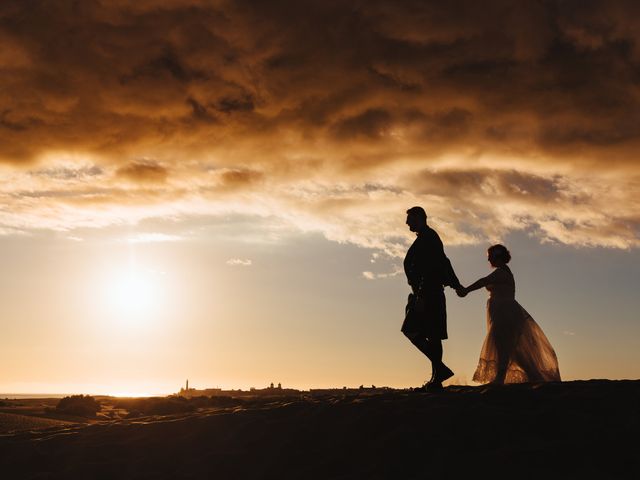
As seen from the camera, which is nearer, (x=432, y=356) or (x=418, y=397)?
(x=418, y=397)

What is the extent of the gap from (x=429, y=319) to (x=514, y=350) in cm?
180

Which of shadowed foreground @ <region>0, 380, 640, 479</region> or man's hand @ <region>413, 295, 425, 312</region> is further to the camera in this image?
man's hand @ <region>413, 295, 425, 312</region>

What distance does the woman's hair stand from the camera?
37.8 feet

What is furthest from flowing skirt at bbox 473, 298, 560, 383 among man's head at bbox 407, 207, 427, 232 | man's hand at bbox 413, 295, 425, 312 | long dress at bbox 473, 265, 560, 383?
man's head at bbox 407, 207, 427, 232

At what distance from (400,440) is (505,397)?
6.22 feet

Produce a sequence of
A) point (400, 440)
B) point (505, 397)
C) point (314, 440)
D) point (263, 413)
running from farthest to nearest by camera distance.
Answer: point (263, 413), point (505, 397), point (314, 440), point (400, 440)

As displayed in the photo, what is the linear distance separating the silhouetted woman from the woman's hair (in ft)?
0.13

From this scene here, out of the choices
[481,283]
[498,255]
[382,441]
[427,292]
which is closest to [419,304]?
[427,292]

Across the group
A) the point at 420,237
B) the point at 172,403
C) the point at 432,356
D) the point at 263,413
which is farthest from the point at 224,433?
the point at 172,403

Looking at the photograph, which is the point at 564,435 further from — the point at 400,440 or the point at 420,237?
the point at 420,237

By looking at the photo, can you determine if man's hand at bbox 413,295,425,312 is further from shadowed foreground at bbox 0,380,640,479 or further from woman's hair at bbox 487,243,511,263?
woman's hair at bbox 487,243,511,263

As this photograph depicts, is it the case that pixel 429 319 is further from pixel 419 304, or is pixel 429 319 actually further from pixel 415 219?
pixel 415 219

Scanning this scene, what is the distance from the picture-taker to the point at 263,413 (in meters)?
9.70

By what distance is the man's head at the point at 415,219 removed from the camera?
1088 cm
